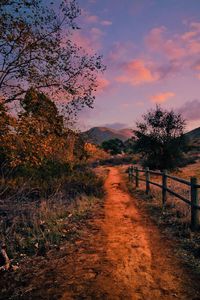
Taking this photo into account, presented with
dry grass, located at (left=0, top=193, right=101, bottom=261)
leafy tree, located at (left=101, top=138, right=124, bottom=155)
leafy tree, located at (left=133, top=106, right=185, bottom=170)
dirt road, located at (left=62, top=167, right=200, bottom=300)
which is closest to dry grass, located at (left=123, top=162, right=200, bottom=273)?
dirt road, located at (left=62, top=167, right=200, bottom=300)

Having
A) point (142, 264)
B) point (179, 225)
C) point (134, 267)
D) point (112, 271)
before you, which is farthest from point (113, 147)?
point (112, 271)

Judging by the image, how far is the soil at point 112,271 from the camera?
4.96 meters

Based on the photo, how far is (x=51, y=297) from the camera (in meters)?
4.85

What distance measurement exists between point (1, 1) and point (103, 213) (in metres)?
9.02

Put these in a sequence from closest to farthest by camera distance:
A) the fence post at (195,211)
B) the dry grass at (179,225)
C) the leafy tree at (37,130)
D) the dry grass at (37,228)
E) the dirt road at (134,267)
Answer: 1. the dirt road at (134,267)
2. the dry grass at (179,225)
3. the dry grass at (37,228)
4. the fence post at (195,211)
5. the leafy tree at (37,130)

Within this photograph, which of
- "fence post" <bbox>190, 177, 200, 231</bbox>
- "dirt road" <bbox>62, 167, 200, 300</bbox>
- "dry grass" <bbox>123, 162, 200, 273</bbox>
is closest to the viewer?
"dirt road" <bbox>62, 167, 200, 300</bbox>

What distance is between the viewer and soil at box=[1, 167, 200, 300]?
496 centimetres

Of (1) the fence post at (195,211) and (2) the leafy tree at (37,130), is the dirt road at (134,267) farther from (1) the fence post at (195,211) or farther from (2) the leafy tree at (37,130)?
(2) the leafy tree at (37,130)

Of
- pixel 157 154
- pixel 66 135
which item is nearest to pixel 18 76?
pixel 66 135

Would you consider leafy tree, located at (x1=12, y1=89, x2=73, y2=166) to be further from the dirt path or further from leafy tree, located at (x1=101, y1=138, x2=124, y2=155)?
leafy tree, located at (x1=101, y1=138, x2=124, y2=155)

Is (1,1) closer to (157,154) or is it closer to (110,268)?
(110,268)

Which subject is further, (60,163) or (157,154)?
(157,154)

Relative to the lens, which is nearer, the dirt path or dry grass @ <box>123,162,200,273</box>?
the dirt path

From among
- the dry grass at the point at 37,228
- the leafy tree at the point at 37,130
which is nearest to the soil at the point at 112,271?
the dry grass at the point at 37,228
